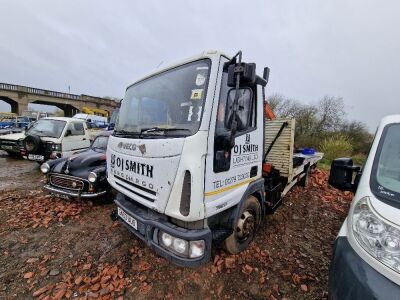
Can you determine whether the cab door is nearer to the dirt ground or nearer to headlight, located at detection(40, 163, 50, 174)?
the dirt ground

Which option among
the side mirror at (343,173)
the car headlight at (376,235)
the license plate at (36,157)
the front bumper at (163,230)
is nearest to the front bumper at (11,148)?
the license plate at (36,157)

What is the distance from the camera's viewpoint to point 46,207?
15.0 feet

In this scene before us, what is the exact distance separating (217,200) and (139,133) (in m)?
1.25

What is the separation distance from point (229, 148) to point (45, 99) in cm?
5528

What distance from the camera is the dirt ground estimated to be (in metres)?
2.50

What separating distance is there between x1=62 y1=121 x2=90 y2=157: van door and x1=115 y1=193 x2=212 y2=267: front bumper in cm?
643

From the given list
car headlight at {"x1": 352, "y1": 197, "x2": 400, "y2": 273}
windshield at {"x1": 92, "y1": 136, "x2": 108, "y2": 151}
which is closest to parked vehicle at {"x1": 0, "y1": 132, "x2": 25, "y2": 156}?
windshield at {"x1": 92, "y1": 136, "x2": 108, "y2": 151}

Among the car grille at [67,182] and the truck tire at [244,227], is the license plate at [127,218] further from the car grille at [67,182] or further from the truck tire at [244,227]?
the car grille at [67,182]

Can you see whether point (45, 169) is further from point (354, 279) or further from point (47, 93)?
point (47, 93)

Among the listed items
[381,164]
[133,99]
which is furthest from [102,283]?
[381,164]

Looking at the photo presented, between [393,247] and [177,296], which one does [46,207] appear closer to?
[177,296]

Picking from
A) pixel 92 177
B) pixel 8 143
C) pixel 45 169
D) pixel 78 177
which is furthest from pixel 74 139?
pixel 92 177

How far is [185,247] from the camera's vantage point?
2084 millimetres

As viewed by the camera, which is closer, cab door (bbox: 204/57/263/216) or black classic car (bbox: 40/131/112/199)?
cab door (bbox: 204/57/263/216)
